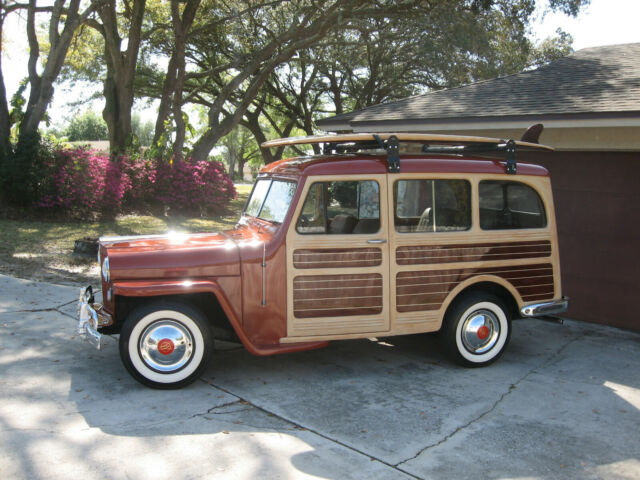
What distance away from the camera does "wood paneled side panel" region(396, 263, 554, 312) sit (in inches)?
227

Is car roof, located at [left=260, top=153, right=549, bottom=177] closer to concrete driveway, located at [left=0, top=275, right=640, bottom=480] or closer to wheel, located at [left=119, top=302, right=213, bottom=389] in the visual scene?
wheel, located at [left=119, top=302, right=213, bottom=389]

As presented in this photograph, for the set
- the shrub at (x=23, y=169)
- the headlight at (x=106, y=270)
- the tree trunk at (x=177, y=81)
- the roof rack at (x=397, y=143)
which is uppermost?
the tree trunk at (x=177, y=81)

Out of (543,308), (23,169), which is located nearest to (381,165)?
(543,308)

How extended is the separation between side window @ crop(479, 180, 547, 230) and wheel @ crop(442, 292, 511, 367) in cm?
75

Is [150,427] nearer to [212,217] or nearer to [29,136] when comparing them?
[29,136]

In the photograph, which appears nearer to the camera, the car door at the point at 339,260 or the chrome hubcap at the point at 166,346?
the chrome hubcap at the point at 166,346

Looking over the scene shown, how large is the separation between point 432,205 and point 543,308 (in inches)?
63.9

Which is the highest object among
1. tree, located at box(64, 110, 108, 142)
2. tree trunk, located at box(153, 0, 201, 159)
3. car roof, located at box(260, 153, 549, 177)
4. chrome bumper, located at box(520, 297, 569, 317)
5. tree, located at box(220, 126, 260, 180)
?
tree, located at box(64, 110, 108, 142)

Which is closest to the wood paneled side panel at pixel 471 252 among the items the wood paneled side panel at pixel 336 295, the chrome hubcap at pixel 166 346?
the wood paneled side panel at pixel 336 295

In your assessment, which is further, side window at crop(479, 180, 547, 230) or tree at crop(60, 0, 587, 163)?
tree at crop(60, 0, 587, 163)

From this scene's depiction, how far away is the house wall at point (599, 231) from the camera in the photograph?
7.51 metres

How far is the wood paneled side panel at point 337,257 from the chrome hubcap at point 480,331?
46.4 inches

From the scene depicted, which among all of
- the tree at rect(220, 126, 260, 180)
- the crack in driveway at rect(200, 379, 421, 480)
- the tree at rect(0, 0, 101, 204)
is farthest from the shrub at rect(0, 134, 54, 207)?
the tree at rect(220, 126, 260, 180)

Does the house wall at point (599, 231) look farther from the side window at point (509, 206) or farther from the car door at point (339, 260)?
the car door at point (339, 260)
